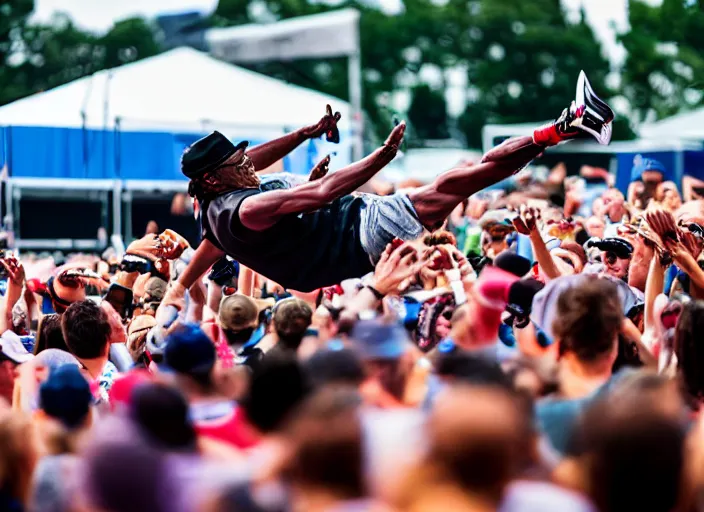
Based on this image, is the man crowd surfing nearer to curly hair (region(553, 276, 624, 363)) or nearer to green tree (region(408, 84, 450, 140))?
curly hair (region(553, 276, 624, 363))

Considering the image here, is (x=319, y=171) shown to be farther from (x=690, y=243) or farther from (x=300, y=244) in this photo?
(x=690, y=243)

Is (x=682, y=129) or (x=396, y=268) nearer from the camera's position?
(x=396, y=268)

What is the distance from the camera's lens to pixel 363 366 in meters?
4.12

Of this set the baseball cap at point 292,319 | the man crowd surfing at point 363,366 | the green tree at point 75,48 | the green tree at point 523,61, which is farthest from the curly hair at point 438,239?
the green tree at point 75,48

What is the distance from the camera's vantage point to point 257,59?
78.9 feet

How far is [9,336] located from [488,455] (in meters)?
4.18

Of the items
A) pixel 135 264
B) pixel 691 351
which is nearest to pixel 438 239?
pixel 135 264

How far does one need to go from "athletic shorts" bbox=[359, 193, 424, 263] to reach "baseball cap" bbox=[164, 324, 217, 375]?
1564 mm

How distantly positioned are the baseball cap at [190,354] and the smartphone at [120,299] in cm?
345

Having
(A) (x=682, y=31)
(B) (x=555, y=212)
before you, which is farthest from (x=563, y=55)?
(B) (x=555, y=212)

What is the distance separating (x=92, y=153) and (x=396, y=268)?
9.89m

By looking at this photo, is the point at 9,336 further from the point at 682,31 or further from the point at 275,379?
the point at 682,31

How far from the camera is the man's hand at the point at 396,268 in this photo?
18.1 ft

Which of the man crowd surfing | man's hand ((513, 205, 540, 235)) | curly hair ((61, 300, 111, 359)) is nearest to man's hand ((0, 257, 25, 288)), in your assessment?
the man crowd surfing
